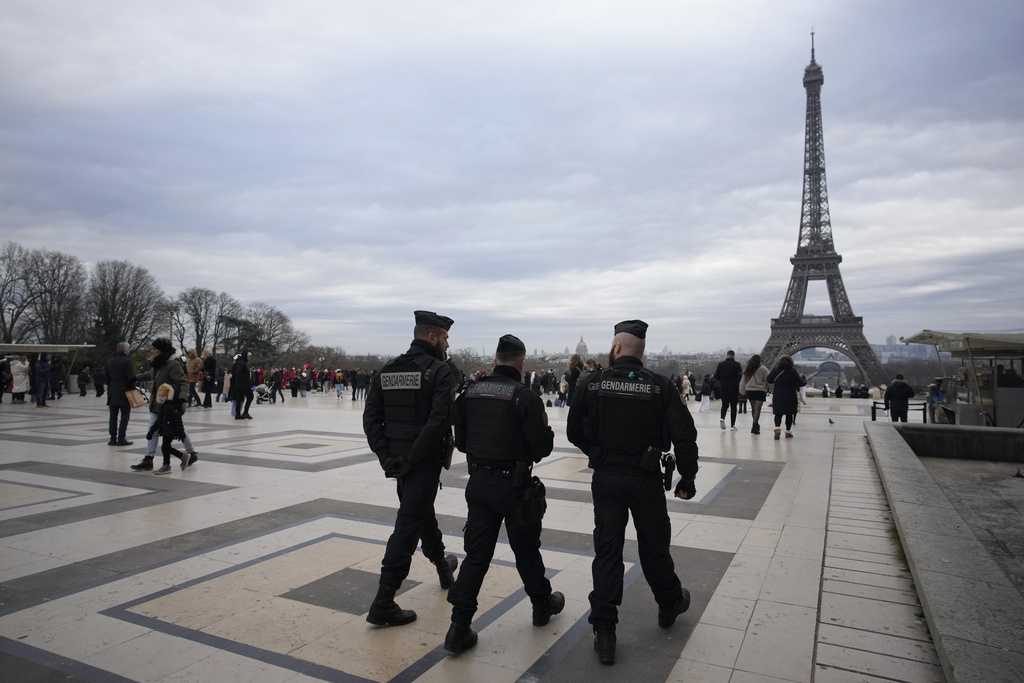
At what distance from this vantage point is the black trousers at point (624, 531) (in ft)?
11.2

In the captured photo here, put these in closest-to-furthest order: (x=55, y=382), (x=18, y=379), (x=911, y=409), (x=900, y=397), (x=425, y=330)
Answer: (x=425, y=330), (x=900, y=397), (x=911, y=409), (x=18, y=379), (x=55, y=382)

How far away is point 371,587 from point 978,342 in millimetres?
14007

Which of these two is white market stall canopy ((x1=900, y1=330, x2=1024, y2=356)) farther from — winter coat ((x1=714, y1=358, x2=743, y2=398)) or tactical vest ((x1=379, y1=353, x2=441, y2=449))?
tactical vest ((x1=379, y1=353, x2=441, y2=449))

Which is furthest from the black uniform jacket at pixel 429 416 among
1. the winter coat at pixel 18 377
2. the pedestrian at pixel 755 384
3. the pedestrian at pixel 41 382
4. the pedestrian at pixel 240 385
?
the winter coat at pixel 18 377

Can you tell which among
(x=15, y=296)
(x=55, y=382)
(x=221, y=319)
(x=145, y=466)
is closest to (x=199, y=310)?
(x=221, y=319)

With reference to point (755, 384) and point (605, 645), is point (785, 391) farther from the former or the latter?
point (605, 645)

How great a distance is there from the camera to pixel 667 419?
11.7ft

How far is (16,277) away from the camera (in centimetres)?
4884

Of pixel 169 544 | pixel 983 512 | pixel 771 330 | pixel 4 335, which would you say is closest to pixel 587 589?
pixel 169 544

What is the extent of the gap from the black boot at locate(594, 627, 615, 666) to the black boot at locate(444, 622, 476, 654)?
66cm

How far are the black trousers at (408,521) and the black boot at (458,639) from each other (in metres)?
0.48

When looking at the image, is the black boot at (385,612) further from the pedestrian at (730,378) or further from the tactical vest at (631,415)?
the pedestrian at (730,378)

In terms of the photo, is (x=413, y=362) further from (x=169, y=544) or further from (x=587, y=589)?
(x=169, y=544)

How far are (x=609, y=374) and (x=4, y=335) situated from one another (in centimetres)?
5910
